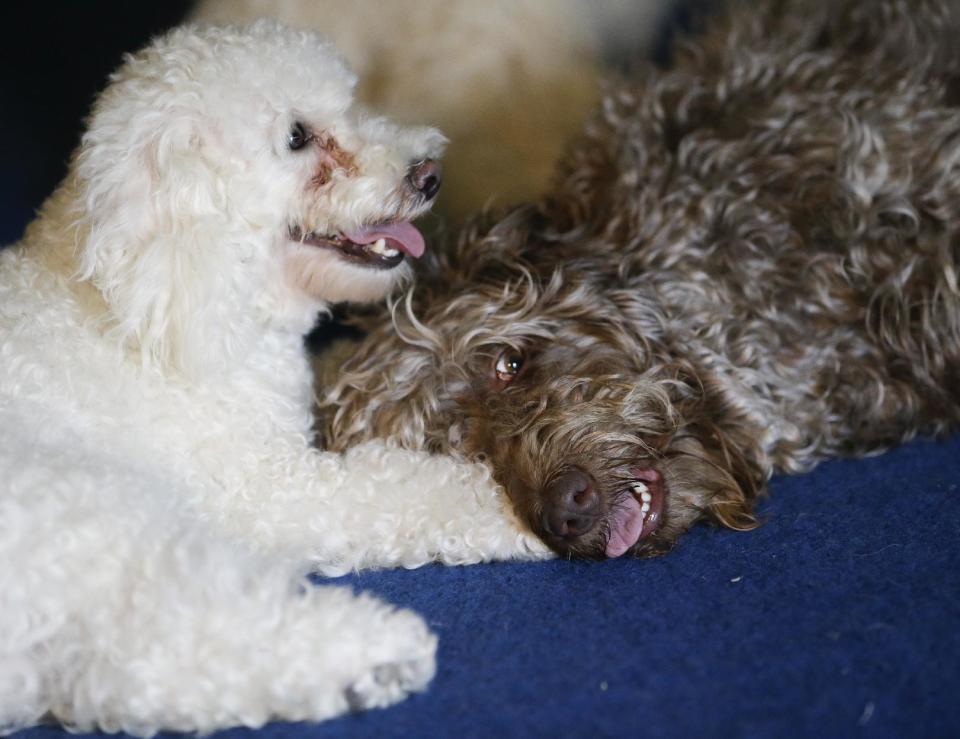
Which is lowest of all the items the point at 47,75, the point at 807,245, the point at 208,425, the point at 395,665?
the point at 47,75

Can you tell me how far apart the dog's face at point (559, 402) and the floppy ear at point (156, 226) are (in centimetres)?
47

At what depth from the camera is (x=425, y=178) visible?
1845 millimetres

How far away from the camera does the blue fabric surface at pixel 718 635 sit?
4.22 feet

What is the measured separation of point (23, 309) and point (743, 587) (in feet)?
3.80

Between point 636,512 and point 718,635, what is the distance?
289 millimetres

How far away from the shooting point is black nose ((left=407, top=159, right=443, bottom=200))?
72.3 inches

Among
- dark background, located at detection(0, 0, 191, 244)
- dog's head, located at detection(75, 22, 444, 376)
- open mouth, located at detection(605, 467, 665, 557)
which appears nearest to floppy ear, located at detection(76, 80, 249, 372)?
dog's head, located at detection(75, 22, 444, 376)

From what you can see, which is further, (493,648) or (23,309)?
(23,309)

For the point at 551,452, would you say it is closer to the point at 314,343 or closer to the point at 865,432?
the point at 865,432

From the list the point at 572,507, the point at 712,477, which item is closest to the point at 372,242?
the point at 572,507

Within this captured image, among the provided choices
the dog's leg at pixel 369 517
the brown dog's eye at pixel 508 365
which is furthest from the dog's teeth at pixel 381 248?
the dog's leg at pixel 369 517

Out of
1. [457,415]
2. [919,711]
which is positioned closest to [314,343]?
[457,415]

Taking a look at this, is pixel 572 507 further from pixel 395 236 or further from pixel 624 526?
pixel 395 236

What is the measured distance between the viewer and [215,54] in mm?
1728
